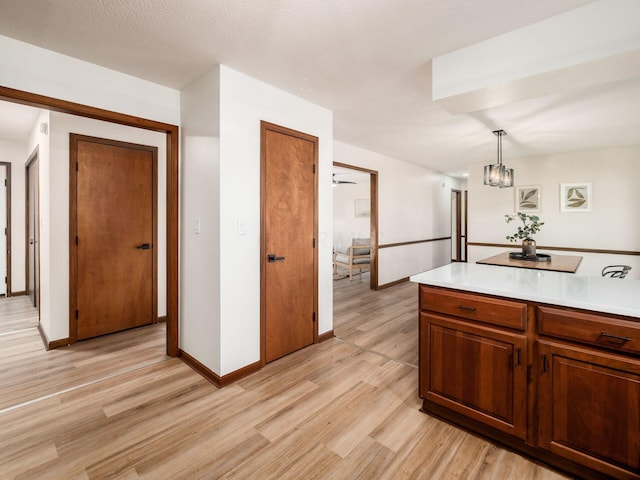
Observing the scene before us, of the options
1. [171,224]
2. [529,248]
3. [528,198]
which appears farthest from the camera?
[528,198]

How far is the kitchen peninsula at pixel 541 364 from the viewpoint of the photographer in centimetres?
145

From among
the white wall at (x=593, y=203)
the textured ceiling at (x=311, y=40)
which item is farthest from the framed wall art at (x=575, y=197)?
the textured ceiling at (x=311, y=40)

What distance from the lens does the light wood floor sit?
1.67 m

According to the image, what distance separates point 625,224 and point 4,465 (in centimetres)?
754

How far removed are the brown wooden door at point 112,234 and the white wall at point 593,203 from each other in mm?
6078

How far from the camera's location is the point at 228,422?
80.3 inches

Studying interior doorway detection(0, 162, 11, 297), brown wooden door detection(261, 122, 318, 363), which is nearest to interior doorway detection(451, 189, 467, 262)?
brown wooden door detection(261, 122, 318, 363)

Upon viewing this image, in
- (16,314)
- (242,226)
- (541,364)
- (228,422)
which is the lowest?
(228,422)

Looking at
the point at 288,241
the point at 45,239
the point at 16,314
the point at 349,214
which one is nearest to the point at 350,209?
the point at 349,214

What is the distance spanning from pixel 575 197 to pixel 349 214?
189 inches

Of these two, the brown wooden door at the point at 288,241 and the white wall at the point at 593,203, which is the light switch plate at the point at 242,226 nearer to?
the brown wooden door at the point at 288,241

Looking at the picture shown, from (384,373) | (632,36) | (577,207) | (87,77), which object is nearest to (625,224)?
(577,207)

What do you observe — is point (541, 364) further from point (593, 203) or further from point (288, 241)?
point (593, 203)

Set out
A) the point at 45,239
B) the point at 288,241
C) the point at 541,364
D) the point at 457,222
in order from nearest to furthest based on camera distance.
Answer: the point at 541,364 → the point at 288,241 → the point at 45,239 → the point at 457,222
